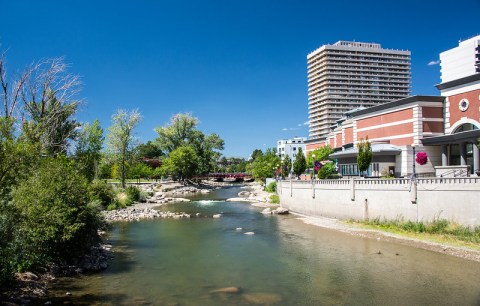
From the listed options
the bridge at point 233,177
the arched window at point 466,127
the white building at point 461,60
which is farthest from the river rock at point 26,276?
the white building at point 461,60

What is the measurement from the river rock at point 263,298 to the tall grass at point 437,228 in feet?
45.4

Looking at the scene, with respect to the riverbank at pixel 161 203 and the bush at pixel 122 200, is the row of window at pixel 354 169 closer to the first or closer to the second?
the riverbank at pixel 161 203

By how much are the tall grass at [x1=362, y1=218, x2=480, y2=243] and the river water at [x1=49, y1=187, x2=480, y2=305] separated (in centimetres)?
285

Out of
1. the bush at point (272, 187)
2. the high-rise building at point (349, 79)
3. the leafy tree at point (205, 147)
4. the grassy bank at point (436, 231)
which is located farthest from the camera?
the high-rise building at point (349, 79)

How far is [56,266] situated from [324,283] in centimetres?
1248

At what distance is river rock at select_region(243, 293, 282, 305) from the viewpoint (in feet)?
47.8

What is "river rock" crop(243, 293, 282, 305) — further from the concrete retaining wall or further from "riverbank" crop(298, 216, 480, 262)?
the concrete retaining wall

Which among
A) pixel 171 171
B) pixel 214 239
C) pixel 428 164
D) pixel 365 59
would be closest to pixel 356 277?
pixel 214 239

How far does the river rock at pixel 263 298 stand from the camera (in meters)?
14.6

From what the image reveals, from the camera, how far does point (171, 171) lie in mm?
85125

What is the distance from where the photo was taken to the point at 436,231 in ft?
79.9

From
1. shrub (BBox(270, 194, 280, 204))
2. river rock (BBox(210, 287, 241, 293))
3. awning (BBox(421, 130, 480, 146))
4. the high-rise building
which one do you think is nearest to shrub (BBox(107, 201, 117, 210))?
shrub (BBox(270, 194, 280, 204))

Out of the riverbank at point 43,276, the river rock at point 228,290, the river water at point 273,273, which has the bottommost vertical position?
the river rock at point 228,290

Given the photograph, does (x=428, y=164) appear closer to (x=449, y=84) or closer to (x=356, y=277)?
(x=449, y=84)
